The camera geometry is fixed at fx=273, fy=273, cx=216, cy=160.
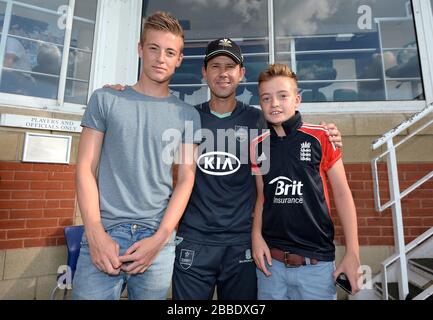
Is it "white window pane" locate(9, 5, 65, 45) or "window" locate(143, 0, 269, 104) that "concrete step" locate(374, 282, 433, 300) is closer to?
"window" locate(143, 0, 269, 104)

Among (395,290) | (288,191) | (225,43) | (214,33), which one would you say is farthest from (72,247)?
(214,33)

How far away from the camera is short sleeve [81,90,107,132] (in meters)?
1.42

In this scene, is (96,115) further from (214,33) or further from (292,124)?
(214,33)

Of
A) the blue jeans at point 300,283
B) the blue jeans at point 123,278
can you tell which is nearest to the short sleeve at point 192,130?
the blue jeans at point 123,278

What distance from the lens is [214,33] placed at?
12.9ft

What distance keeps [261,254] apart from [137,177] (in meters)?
0.82

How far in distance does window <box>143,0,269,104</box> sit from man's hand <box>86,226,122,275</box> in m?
2.54

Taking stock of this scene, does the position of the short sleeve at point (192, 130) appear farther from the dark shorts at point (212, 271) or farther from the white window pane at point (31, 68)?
the white window pane at point (31, 68)

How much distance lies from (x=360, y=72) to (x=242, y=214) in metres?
2.80

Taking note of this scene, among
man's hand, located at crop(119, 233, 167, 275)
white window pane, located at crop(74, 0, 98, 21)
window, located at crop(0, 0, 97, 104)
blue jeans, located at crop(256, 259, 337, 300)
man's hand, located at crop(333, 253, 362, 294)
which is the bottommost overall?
blue jeans, located at crop(256, 259, 337, 300)

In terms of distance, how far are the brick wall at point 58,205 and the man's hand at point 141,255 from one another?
202cm

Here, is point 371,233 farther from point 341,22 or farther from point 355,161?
point 341,22

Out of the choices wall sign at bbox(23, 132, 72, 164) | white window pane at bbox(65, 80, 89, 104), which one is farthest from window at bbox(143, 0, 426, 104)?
wall sign at bbox(23, 132, 72, 164)
